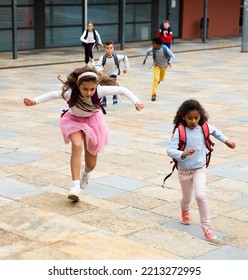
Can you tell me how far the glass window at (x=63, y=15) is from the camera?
27.4 meters

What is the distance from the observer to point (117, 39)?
30.4m

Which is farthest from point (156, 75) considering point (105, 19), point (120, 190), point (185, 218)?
point (105, 19)

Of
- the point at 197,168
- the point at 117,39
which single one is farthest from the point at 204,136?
the point at 117,39

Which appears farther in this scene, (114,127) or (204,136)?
(114,127)

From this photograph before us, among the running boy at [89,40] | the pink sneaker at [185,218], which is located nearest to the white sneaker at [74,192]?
the pink sneaker at [185,218]

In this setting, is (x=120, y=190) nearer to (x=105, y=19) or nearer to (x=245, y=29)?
(x=245, y=29)

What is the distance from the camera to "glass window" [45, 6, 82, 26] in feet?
89.8

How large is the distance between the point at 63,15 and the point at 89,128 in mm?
21110

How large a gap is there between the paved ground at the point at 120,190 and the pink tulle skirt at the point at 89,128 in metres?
0.70

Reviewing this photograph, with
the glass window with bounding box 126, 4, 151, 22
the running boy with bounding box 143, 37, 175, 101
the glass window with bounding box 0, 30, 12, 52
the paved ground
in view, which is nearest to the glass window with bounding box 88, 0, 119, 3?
the glass window with bounding box 126, 4, 151, 22

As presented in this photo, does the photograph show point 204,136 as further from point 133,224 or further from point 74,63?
point 74,63

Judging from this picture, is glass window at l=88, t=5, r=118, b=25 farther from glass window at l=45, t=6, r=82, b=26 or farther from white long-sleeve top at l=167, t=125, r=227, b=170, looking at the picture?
white long-sleeve top at l=167, t=125, r=227, b=170

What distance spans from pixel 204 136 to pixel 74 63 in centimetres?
1692

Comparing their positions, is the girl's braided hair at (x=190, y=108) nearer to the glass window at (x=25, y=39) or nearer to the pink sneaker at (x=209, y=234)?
the pink sneaker at (x=209, y=234)
